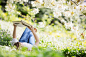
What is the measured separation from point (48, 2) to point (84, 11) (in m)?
1.11

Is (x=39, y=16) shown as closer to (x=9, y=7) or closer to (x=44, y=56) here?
(x=9, y=7)

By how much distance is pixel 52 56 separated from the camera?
41.9 inches

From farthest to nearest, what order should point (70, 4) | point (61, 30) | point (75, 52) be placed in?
point (61, 30) → point (75, 52) → point (70, 4)

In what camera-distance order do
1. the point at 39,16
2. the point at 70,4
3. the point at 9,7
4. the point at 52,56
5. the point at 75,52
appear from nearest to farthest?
the point at 52,56, the point at 70,4, the point at 75,52, the point at 9,7, the point at 39,16

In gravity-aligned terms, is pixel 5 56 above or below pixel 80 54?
above

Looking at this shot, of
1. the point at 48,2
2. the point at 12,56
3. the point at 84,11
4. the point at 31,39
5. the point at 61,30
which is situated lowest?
the point at 61,30

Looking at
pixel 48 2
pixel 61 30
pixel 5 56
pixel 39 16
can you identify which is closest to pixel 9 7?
pixel 48 2

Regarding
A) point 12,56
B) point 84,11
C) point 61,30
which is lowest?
point 61,30

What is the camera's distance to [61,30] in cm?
1105

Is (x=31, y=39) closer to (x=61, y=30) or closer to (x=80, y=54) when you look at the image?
(x=80, y=54)

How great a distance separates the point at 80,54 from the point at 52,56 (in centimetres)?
312

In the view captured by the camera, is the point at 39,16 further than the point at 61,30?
Yes

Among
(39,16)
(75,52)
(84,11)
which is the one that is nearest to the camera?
(84,11)

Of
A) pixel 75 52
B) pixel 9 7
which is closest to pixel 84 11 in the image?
pixel 75 52
